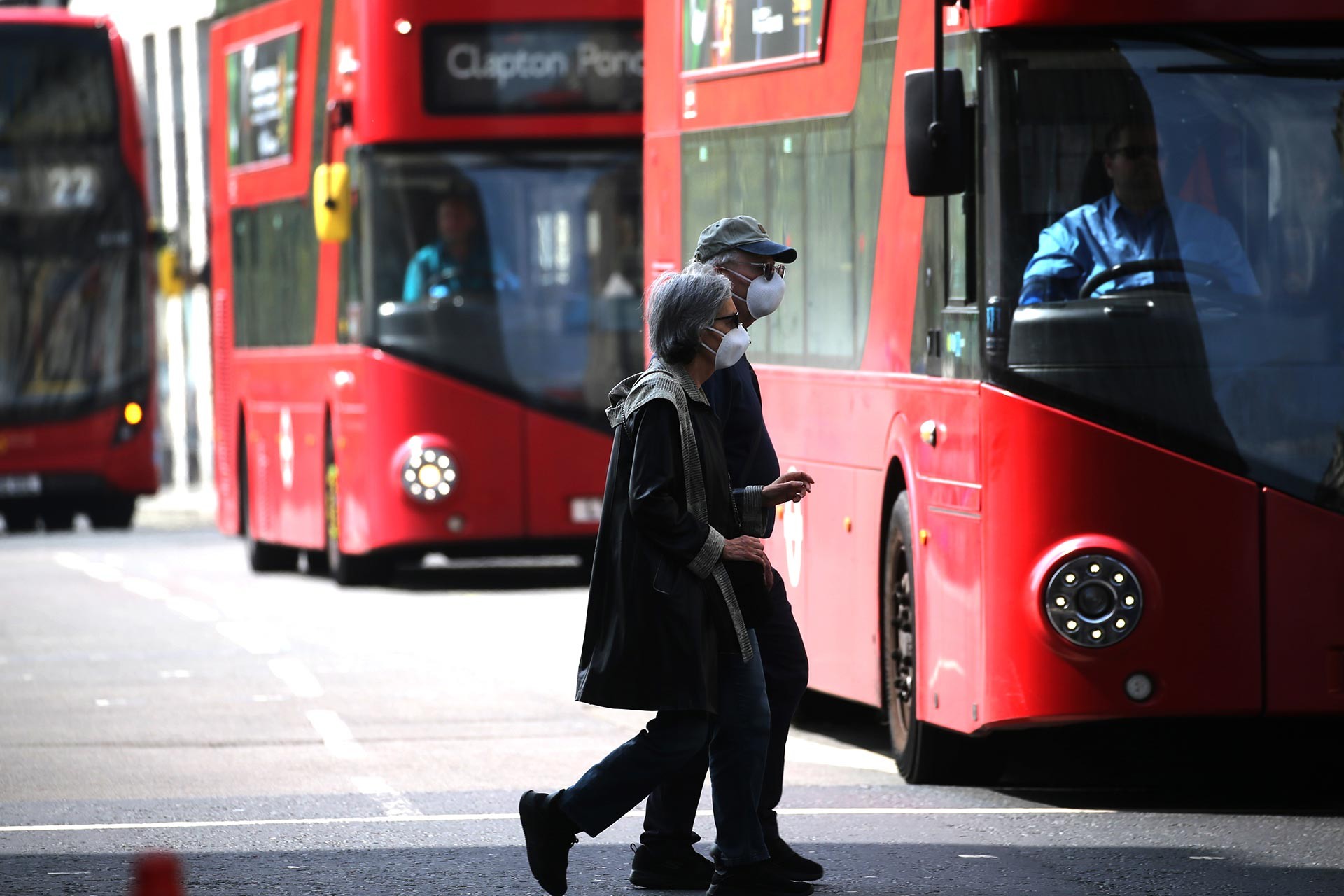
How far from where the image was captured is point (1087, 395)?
8.83 meters

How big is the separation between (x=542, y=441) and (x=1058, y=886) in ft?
38.0

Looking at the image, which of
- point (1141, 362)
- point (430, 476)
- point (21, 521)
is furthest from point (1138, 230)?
point (21, 521)

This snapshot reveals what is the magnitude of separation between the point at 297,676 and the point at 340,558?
619 cm

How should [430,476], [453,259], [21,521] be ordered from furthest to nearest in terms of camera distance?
1. [21,521]
2. [453,259]
3. [430,476]

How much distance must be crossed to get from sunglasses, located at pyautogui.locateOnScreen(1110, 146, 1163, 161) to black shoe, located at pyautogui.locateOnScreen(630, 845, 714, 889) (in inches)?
94.5

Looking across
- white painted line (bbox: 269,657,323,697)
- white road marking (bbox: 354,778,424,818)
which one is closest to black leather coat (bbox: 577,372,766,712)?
white road marking (bbox: 354,778,424,818)

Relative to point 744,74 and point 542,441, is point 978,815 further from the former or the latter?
point 542,441

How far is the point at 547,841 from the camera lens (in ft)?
24.7

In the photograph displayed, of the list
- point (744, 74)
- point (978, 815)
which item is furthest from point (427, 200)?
point (978, 815)

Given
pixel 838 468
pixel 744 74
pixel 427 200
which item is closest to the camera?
pixel 838 468

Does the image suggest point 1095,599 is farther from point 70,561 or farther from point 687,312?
point 70,561

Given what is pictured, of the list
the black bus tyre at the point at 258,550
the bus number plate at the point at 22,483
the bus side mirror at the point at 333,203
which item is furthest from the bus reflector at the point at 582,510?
the bus number plate at the point at 22,483

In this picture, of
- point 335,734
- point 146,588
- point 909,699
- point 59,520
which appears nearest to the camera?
point 909,699

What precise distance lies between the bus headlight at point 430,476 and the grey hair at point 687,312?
1155cm
